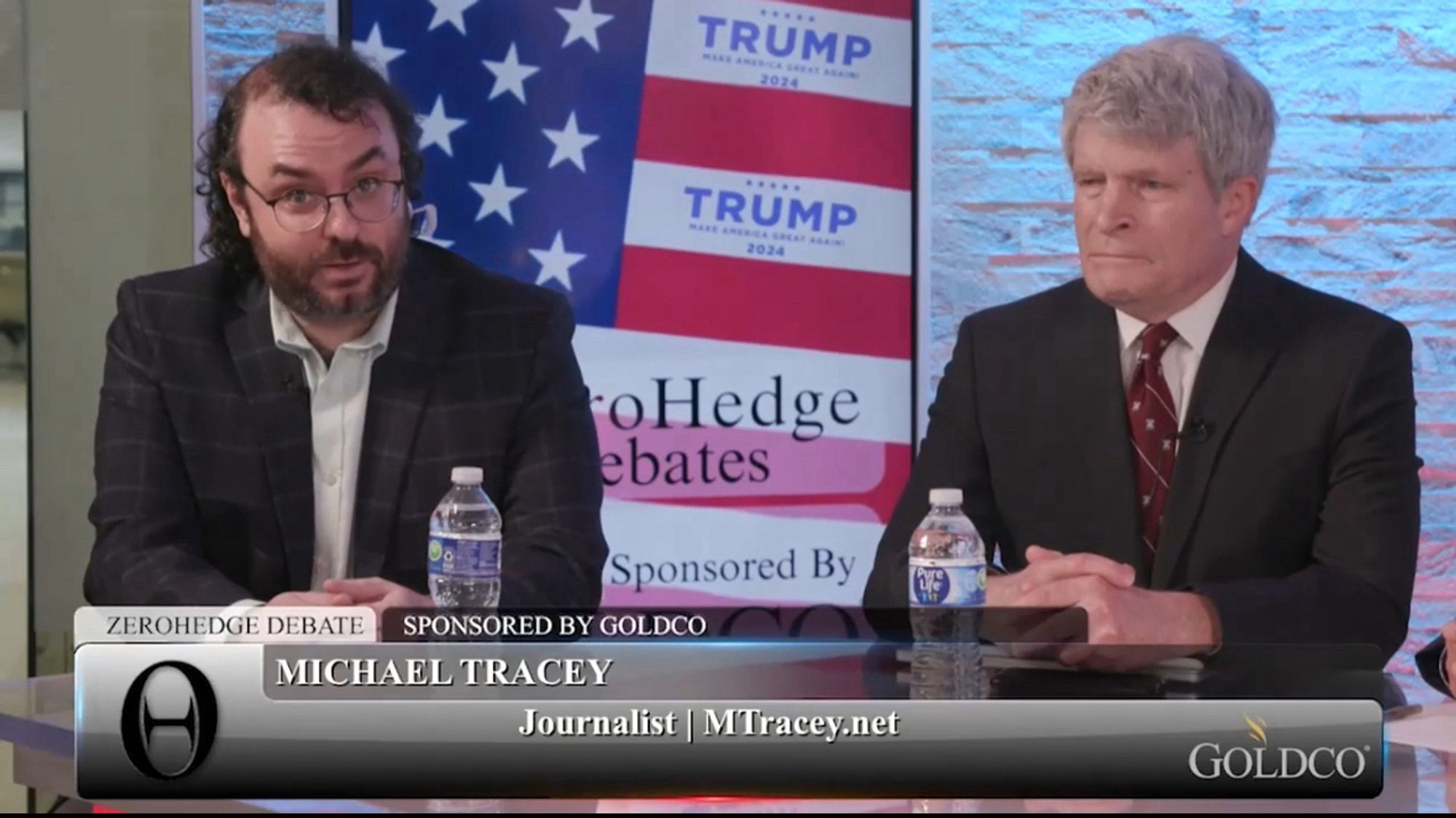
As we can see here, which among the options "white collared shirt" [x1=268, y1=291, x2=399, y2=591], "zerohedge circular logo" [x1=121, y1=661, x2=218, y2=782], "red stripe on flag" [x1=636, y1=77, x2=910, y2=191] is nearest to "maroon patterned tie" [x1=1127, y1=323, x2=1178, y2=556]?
"red stripe on flag" [x1=636, y1=77, x2=910, y2=191]

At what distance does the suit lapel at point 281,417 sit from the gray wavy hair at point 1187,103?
4.87 feet

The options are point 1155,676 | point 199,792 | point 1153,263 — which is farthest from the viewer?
point 1153,263

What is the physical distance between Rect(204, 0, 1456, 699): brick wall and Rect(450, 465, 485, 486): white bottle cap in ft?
2.78

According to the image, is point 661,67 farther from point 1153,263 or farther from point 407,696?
point 407,696

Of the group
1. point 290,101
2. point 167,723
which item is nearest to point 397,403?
point 290,101

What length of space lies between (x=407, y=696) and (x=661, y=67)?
124 centimetres

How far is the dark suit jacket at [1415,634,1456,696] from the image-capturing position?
8.42 ft

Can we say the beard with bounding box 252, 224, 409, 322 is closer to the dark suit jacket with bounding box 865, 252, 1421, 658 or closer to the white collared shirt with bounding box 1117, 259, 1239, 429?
the dark suit jacket with bounding box 865, 252, 1421, 658

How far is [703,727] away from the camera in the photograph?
8.29 feet

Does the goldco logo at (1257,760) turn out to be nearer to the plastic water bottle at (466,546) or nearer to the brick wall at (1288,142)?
the brick wall at (1288,142)

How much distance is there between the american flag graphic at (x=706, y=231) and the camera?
2.96 meters

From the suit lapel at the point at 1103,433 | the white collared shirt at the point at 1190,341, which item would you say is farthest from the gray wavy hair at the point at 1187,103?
the suit lapel at the point at 1103,433

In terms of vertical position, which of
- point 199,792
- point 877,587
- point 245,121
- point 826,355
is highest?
point 245,121

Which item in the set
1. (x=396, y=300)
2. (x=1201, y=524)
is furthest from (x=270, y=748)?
(x=1201, y=524)
